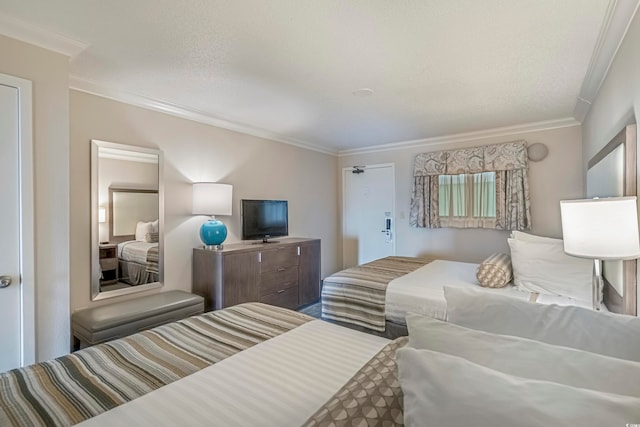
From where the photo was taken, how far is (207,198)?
10.9 ft

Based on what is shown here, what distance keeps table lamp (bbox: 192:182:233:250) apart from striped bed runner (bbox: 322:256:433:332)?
1321 millimetres

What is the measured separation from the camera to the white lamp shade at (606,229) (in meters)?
1.35

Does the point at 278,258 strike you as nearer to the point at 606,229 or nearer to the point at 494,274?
the point at 494,274

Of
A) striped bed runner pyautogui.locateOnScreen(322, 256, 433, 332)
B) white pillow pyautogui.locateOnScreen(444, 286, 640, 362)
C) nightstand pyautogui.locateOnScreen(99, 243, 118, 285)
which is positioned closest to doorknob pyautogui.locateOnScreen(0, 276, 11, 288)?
nightstand pyautogui.locateOnScreen(99, 243, 118, 285)

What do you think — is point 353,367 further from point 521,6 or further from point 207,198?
point 207,198

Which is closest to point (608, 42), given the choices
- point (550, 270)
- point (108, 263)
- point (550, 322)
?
point (550, 270)

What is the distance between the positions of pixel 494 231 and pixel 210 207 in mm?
3738

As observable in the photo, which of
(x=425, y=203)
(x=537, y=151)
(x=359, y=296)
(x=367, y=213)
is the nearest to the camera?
(x=359, y=296)

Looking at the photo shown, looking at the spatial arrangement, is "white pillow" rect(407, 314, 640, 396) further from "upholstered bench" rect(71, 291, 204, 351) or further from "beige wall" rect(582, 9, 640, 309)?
"upholstered bench" rect(71, 291, 204, 351)

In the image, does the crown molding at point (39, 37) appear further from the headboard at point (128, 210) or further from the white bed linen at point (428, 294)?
the white bed linen at point (428, 294)

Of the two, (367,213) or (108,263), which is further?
(367,213)

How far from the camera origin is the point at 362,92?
9.24ft

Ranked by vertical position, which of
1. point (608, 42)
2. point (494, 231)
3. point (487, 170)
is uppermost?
point (608, 42)

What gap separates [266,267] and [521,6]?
3.12m
